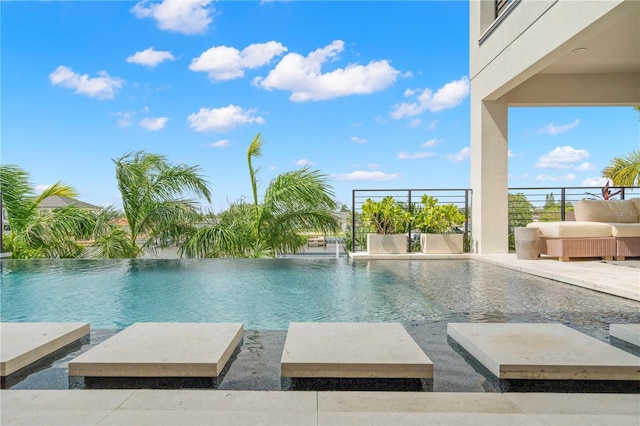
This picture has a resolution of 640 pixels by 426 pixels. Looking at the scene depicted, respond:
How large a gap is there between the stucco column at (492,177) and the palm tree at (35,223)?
24.6 ft

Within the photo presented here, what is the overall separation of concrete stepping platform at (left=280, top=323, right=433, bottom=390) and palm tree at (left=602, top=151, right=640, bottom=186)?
16687mm

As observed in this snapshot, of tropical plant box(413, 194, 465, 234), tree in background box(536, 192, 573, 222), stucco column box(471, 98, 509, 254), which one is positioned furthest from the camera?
tree in background box(536, 192, 573, 222)

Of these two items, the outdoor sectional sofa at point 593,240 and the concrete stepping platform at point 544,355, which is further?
the outdoor sectional sofa at point 593,240

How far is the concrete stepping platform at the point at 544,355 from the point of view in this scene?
5.90 ft

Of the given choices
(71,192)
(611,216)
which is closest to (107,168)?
(71,192)

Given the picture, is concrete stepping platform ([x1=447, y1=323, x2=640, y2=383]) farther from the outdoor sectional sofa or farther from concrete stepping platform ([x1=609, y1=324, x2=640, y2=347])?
the outdoor sectional sofa

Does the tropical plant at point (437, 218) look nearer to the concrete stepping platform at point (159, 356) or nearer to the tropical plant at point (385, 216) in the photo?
the tropical plant at point (385, 216)

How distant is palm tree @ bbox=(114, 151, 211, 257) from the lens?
320 inches

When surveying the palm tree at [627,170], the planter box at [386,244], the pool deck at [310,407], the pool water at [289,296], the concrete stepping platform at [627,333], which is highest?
the palm tree at [627,170]

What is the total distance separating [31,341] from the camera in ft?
7.05

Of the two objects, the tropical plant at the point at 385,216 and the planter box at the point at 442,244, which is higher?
the tropical plant at the point at 385,216

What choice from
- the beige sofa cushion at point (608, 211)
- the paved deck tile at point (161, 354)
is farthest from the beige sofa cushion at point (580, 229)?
the paved deck tile at point (161, 354)

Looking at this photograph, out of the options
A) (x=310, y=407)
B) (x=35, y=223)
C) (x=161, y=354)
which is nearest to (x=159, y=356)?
(x=161, y=354)

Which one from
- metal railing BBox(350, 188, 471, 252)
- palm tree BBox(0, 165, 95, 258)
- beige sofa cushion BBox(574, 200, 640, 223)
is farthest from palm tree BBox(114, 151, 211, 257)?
beige sofa cushion BBox(574, 200, 640, 223)
